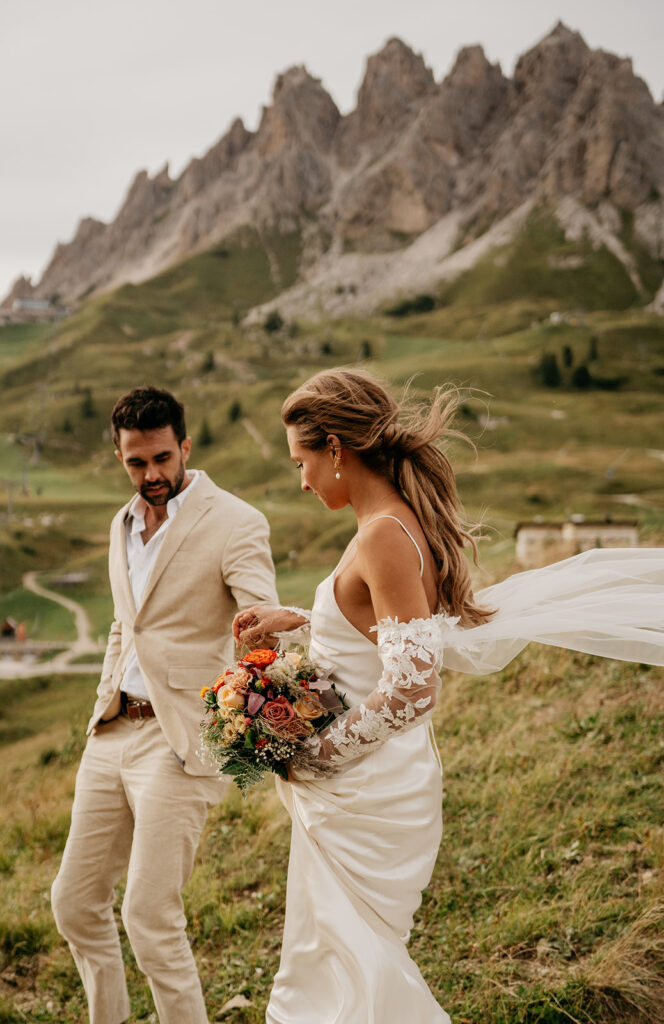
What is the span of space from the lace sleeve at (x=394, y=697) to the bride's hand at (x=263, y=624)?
47 cm

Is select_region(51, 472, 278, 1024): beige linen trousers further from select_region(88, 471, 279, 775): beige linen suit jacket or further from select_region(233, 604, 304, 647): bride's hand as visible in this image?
select_region(233, 604, 304, 647): bride's hand

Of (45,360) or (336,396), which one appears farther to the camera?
(45,360)

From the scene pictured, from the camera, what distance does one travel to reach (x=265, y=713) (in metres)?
2.55

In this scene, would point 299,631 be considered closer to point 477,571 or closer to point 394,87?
point 477,571

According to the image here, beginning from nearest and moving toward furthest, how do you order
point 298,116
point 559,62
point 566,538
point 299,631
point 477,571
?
A: point 299,631, point 477,571, point 566,538, point 559,62, point 298,116

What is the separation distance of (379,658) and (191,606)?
3.50ft

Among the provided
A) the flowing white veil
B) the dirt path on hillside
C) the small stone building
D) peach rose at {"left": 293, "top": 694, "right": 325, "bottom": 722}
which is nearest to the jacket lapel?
peach rose at {"left": 293, "top": 694, "right": 325, "bottom": 722}

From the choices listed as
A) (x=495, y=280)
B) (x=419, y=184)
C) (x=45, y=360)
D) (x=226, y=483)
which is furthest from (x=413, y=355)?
(x=419, y=184)

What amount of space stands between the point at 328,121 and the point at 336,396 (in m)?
205

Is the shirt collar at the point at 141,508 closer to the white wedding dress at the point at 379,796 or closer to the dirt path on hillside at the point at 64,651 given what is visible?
the white wedding dress at the point at 379,796

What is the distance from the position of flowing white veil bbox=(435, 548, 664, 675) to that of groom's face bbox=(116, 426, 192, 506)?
1.45 meters

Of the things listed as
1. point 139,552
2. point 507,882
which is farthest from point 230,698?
point 507,882

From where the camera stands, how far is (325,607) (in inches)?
108

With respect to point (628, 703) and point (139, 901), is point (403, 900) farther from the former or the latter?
point (628, 703)
